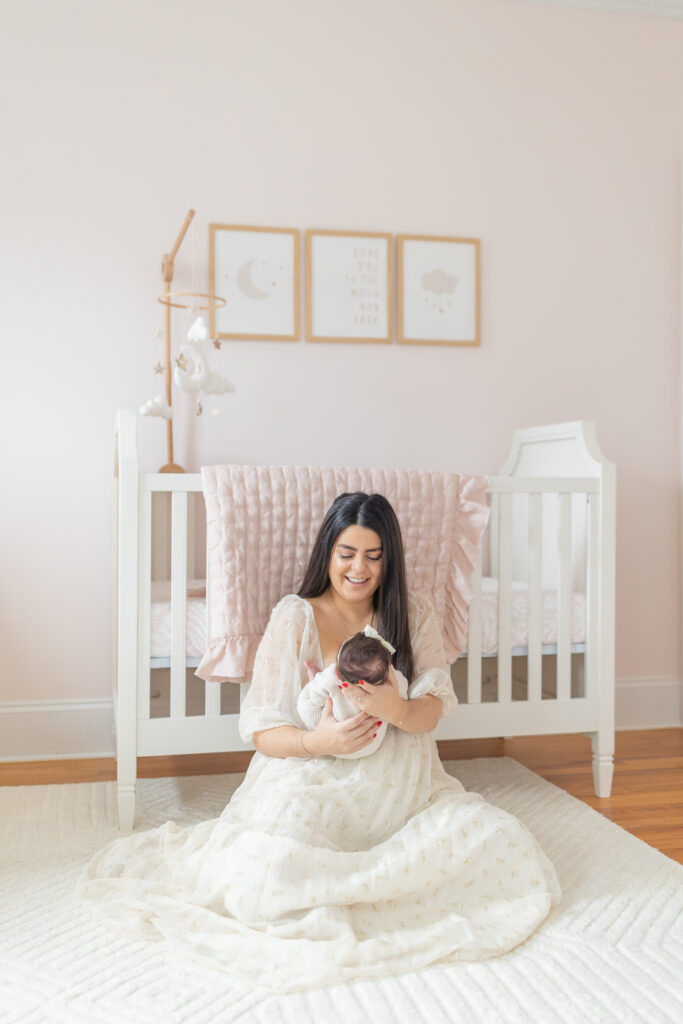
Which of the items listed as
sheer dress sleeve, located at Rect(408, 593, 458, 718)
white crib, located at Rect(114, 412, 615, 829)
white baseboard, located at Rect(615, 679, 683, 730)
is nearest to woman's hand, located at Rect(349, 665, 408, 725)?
sheer dress sleeve, located at Rect(408, 593, 458, 718)

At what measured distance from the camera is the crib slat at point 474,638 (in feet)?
6.74

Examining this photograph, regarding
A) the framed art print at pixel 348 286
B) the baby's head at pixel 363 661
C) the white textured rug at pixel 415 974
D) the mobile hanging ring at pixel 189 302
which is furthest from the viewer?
the framed art print at pixel 348 286

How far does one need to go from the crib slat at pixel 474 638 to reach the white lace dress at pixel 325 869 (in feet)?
1.28

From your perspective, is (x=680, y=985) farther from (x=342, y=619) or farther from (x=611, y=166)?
(x=611, y=166)

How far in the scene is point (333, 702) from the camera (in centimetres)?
151

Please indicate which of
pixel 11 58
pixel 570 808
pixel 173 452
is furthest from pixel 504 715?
pixel 11 58

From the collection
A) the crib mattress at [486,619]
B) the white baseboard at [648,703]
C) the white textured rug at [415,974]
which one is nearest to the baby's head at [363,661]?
the white textured rug at [415,974]

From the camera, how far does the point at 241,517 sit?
1854 mm

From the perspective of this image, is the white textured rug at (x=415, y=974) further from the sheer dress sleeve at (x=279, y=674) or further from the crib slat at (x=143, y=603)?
the sheer dress sleeve at (x=279, y=674)

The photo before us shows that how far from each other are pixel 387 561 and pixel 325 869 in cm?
57

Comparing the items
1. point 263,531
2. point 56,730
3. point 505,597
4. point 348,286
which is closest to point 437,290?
point 348,286

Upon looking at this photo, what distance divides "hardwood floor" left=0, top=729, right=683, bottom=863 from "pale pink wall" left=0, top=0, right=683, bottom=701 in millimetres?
Result: 230

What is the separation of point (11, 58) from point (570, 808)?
92.9 inches

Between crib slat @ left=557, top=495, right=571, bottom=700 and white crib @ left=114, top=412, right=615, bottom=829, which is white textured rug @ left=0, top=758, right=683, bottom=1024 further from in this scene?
crib slat @ left=557, top=495, right=571, bottom=700
